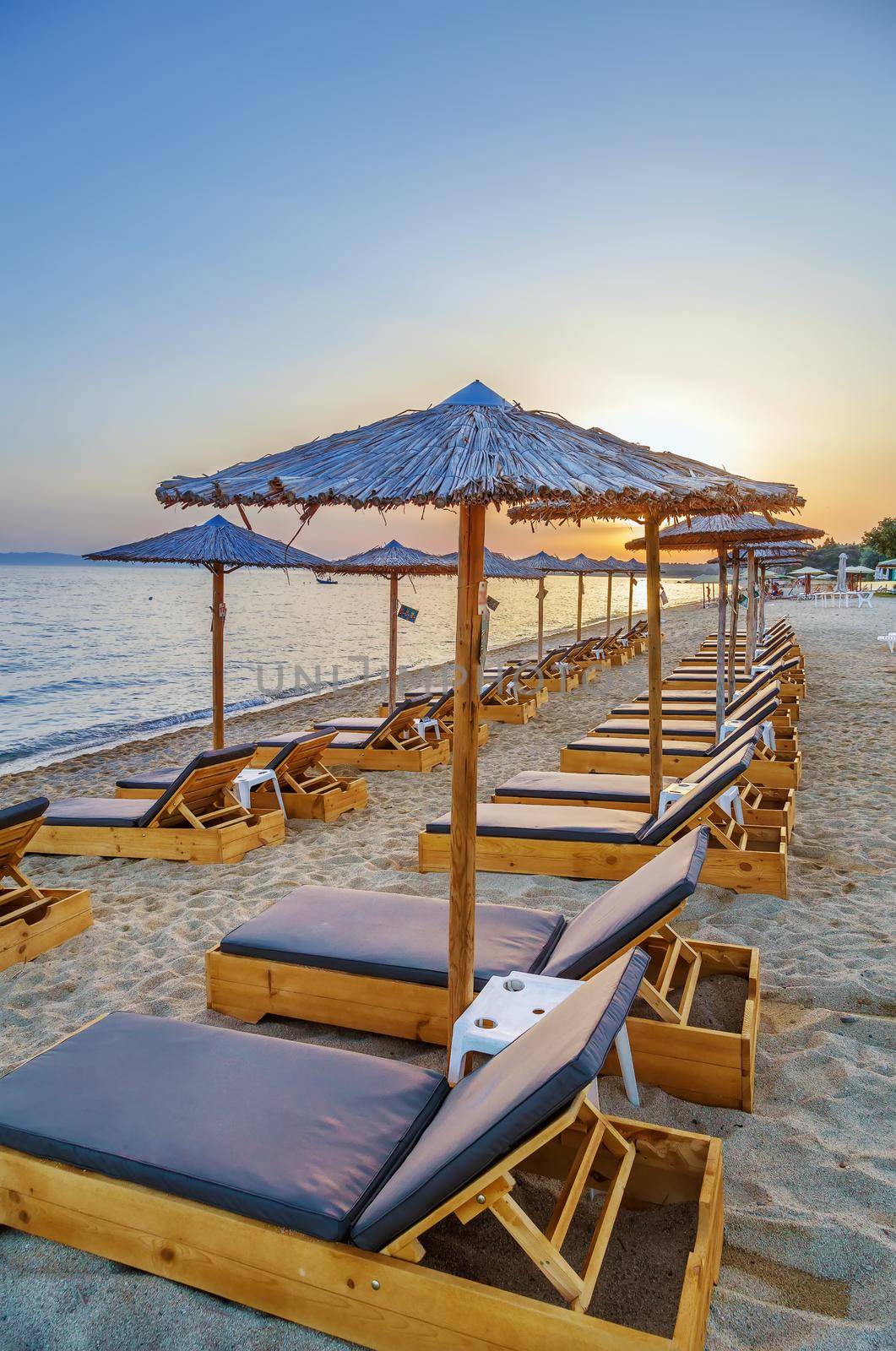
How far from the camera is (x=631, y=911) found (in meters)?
2.39

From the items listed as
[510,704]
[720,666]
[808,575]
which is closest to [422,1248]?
[720,666]

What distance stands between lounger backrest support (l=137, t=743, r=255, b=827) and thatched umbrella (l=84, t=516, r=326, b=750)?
1482 millimetres

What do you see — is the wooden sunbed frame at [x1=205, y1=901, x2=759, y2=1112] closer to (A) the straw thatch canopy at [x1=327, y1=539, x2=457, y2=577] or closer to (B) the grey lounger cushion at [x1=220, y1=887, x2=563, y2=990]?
(B) the grey lounger cushion at [x1=220, y1=887, x2=563, y2=990]

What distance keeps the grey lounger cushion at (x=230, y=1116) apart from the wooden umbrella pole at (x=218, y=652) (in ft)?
15.3

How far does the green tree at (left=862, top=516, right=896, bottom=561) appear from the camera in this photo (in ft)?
176

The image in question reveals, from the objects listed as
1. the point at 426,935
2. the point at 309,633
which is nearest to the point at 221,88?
the point at 426,935

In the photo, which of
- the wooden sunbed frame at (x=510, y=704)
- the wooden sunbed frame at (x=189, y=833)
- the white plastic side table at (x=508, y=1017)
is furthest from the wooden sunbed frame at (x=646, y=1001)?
the wooden sunbed frame at (x=510, y=704)

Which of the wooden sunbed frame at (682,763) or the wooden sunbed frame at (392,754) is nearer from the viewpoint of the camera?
the wooden sunbed frame at (682,763)

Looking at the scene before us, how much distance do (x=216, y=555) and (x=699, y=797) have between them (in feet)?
16.2

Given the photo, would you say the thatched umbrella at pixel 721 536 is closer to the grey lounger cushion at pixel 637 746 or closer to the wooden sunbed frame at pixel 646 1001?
the grey lounger cushion at pixel 637 746

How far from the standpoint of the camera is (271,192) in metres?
10.4

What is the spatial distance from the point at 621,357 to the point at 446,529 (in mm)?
9651

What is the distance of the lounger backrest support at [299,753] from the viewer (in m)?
6.10

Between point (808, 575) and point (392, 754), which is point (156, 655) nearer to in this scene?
point (392, 754)
